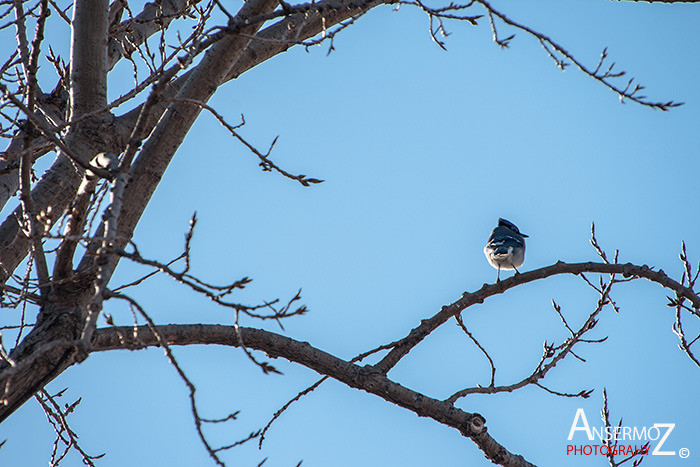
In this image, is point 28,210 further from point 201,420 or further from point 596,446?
point 596,446

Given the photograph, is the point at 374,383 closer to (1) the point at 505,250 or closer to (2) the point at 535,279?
(2) the point at 535,279

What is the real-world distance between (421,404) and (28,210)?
1.81 m

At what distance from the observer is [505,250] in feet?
21.0

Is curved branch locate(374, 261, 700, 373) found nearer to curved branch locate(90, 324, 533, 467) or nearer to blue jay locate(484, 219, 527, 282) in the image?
curved branch locate(90, 324, 533, 467)

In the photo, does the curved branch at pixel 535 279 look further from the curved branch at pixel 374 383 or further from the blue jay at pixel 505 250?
the blue jay at pixel 505 250

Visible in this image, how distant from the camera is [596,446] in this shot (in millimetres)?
3930

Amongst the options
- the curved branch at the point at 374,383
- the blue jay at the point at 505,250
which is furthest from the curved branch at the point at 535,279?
the blue jay at the point at 505,250

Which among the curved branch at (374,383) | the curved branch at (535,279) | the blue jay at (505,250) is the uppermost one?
the blue jay at (505,250)

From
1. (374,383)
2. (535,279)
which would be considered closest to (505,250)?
(535,279)

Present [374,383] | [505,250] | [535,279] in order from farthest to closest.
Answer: [505,250] < [535,279] < [374,383]

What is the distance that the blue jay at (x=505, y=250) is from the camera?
6.40m

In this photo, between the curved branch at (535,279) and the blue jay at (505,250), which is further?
the blue jay at (505,250)

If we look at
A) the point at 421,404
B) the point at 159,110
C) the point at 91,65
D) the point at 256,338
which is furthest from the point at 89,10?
the point at 421,404

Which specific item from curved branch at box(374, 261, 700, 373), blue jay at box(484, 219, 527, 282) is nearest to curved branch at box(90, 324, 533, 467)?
curved branch at box(374, 261, 700, 373)
